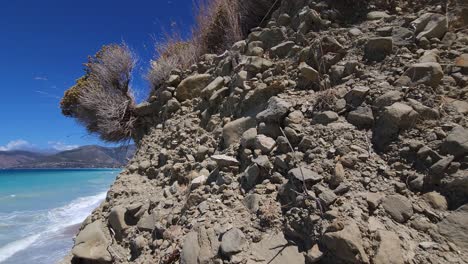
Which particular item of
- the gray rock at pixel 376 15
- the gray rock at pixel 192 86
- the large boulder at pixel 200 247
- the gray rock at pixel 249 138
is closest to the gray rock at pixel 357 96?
the gray rock at pixel 249 138

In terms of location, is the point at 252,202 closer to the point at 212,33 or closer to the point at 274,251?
the point at 274,251

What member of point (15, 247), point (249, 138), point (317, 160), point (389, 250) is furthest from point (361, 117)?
point (15, 247)

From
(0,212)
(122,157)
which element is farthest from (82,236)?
(0,212)

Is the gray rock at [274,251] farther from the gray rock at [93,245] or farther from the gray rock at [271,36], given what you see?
the gray rock at [271,36]

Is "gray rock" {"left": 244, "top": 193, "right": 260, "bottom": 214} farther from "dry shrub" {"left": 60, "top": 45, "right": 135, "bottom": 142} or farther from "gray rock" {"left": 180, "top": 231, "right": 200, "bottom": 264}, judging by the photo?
"dry shrub" {"left": 60, "top": 45, "right": 135, "bottom": 142}

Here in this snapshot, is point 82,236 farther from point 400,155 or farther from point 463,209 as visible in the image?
point 463,209

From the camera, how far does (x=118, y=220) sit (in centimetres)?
367

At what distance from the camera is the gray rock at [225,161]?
10.4ft

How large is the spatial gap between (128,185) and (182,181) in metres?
1.08

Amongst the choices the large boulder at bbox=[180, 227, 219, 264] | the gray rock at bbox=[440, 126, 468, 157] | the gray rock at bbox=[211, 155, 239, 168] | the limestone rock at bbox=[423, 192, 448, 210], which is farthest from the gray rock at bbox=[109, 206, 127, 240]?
the gray rock at bbox=[440, 126, 468, 157]

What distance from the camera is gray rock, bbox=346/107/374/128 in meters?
2.71

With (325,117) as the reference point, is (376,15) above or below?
above

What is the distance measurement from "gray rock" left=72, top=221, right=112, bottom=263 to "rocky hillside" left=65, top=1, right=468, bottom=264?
15 mm

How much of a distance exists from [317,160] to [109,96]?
203 inches
